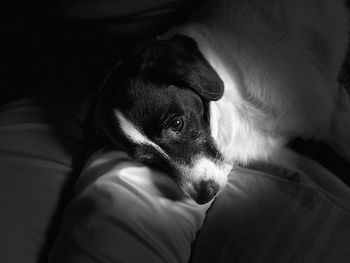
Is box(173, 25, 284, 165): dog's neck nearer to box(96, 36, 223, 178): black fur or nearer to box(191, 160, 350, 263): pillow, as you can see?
box(96, 36, 223, 178): black fur

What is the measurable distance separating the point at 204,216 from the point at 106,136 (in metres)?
0.38

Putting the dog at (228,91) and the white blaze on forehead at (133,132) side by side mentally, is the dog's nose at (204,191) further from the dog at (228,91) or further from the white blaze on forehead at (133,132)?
the white blaze on forehead at (133,132)

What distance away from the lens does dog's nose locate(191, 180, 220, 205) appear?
1.15 m

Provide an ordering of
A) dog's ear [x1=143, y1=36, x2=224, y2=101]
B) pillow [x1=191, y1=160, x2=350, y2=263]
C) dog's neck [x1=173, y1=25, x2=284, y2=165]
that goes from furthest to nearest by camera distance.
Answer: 1. dog's neck [x1=173, y1=25, x2=284, y2=165]
2. dog's ear [x1=143, y1=36, x2=224, y2=101]
3. pillow [x1=191, y1=160, x2=350, y2=263]

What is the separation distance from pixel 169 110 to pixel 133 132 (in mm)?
116

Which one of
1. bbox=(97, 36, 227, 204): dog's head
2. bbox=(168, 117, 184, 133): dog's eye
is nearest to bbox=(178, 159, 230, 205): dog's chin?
bbox=(97, 36, 227, 204): dog's head

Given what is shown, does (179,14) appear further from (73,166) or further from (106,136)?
(73,166)

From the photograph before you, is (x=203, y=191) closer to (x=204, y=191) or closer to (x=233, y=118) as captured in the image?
(x=204, y=191)

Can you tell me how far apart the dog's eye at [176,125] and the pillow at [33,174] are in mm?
308

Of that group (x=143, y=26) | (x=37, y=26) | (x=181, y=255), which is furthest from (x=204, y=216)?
(x=37, y=26)

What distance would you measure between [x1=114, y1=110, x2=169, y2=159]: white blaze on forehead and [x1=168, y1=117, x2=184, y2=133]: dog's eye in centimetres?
6

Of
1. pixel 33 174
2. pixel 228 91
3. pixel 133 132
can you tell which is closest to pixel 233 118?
pixel 228 91

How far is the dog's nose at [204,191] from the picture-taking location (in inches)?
45.4

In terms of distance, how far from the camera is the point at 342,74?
1.50 meters
